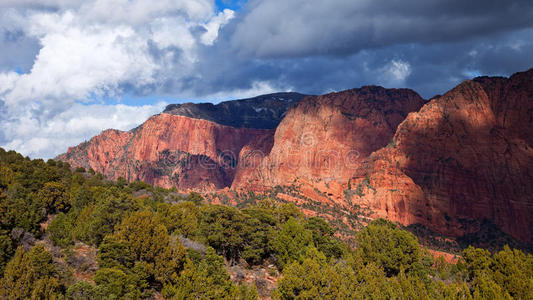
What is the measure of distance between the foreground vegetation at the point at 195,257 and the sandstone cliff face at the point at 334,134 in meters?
91.5

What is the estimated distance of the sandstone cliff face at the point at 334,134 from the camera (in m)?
159

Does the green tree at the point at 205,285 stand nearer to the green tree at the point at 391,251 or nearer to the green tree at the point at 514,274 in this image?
the green tree at the point at 391,251

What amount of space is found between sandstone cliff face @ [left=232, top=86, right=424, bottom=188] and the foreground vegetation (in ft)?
300

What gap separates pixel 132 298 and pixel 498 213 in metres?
111

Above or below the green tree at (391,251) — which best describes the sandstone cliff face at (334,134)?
above

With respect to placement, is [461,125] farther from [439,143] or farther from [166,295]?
[166,295]

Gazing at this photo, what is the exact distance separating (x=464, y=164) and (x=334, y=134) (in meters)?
54.0

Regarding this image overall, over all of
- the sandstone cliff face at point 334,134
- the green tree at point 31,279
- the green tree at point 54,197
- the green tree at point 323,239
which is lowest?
the green tree at point 323,239

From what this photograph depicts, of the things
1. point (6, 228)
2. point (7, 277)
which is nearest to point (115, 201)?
point (6, 228)

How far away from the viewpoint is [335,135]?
167 meters

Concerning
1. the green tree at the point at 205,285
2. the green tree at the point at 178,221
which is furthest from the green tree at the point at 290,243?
the green tree at the point at 205,285

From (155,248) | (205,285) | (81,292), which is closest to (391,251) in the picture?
(205,285)

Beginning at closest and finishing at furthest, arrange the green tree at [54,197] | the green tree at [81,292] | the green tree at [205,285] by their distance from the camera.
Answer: the green tree at [81,292] < the green tree at [205,285] < the green tree at [54,197]

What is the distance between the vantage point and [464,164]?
124m
